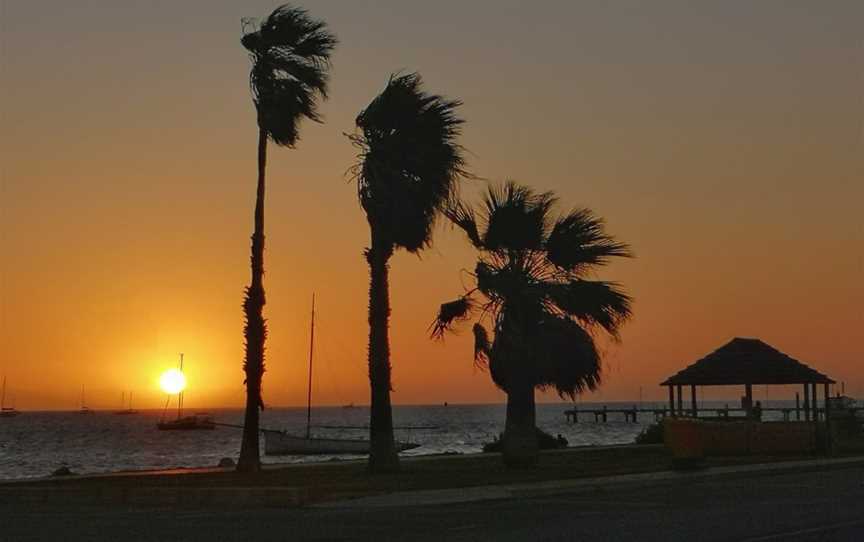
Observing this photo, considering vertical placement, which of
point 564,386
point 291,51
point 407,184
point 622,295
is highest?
point 291,51

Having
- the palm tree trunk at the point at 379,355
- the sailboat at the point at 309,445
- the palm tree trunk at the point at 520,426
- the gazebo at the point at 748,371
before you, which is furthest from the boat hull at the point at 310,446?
the palm tree trunk at the point at 379,355

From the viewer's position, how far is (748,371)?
1671 inches

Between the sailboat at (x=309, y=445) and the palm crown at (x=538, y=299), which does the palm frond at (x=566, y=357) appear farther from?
the sailboat at (x=309, y=445)

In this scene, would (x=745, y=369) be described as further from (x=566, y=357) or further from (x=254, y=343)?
(x=254, y=343)

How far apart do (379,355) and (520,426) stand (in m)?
4.46

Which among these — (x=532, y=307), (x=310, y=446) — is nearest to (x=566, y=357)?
(x=532, y=307)

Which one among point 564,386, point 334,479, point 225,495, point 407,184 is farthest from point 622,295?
point 225,495

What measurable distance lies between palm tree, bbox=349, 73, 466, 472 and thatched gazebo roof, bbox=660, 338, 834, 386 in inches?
556

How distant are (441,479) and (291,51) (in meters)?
12.6

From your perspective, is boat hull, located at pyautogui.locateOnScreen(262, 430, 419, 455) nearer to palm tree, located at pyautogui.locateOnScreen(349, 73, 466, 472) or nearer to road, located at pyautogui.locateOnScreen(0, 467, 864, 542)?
palm tree, located at pyautogui.locateOnScreen(349, 73, 466, 472)

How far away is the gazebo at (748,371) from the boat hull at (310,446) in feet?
148

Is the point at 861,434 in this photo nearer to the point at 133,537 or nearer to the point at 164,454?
the point at 133,537

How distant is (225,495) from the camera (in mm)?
24531

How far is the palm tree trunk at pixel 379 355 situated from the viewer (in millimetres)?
32750
